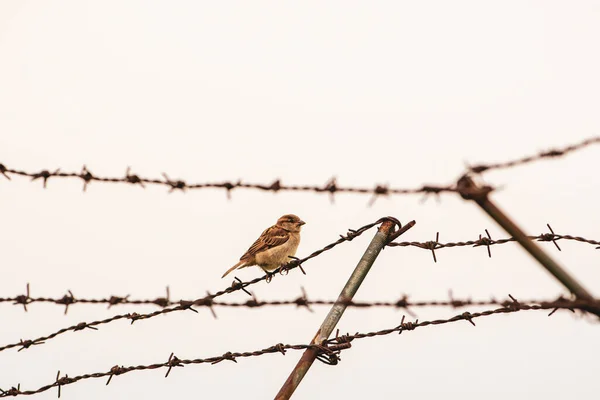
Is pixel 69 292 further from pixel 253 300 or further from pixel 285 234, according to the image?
pixel 285 234

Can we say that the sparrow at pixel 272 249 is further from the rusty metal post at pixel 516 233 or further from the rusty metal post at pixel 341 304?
the rusty metal post at pixel 516 233

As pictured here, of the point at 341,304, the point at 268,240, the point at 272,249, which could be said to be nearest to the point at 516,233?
the point at 341,304

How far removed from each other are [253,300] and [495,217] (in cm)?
171

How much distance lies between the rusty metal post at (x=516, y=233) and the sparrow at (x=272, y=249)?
22.3 ft

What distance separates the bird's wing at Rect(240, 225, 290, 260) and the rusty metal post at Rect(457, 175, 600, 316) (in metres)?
7.05

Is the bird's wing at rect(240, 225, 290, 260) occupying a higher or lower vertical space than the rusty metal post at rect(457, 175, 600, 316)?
higher

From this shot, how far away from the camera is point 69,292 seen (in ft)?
17.3

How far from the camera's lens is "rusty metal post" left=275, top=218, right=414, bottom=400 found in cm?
509

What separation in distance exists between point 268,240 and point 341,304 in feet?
18.5

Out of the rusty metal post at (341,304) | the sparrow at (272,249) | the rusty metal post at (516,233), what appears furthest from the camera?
the sparrow at (272,249)

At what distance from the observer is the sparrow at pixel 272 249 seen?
416 inches

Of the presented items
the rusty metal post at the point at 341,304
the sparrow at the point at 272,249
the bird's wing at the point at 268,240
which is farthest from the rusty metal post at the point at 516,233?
the bird's wing at the point at 268,240

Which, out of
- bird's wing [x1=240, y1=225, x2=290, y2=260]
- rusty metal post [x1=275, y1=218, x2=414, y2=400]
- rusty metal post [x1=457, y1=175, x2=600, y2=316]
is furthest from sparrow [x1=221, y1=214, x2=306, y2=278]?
rusty metal post [x1=457, y1=175, x2=600, y2=316]

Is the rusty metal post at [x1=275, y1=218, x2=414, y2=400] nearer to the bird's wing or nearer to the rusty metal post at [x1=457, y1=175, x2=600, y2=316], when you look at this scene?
the rusty metal post at [x1=457, y1=175, x2=600, y2=316]
